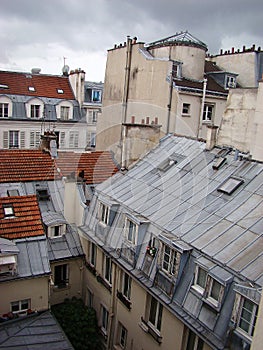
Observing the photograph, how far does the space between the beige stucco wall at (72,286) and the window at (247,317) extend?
953 cm

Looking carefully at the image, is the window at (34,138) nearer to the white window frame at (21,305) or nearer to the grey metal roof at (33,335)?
the white window frame at (21,305)

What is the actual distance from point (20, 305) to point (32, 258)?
1.92 metres

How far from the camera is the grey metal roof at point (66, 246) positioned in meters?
16.2

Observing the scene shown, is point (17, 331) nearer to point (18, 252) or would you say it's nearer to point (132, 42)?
point (18, 252)

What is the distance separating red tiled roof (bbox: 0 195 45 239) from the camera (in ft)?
46.8

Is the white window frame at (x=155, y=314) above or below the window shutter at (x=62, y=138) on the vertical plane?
below

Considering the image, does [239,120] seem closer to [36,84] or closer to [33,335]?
[33,335]

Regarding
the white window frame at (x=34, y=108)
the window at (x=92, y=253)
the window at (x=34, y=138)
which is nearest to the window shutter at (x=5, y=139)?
the window at (x=34, y=138)

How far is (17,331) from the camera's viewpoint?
11883mm

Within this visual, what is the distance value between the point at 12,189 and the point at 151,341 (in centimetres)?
992

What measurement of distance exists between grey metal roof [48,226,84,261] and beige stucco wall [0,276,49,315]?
2094mm

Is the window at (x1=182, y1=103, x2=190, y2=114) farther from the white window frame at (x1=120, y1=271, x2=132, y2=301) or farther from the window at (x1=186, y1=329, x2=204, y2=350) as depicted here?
the window at (x1=186, y1=329, x2=204, y2=350)

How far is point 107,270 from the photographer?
15656 mm

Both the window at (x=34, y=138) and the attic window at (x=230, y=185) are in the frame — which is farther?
the window at (x=34, y=138)
